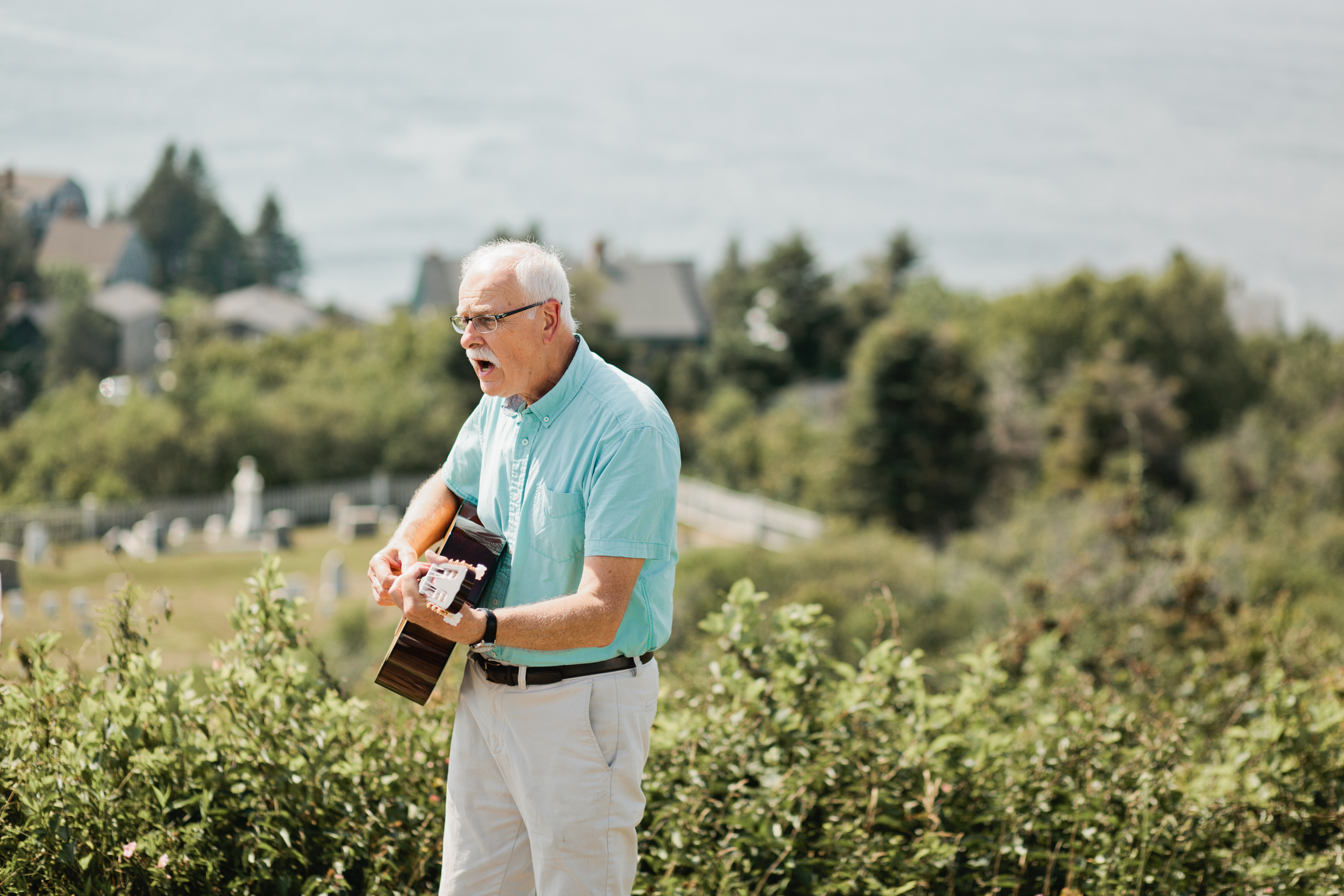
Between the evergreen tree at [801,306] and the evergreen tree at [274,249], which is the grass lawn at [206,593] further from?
the evergreen tree at [274,249]

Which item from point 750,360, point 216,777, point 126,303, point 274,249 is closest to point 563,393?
point 216,777

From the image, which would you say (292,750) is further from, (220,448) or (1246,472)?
(1246,472)

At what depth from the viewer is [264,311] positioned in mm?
50312

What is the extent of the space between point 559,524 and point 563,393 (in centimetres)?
26

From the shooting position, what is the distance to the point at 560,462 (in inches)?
80.0

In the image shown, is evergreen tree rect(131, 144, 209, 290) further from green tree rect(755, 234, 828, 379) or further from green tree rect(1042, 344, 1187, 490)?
green tree rect(1042, 344, 1187, 490)

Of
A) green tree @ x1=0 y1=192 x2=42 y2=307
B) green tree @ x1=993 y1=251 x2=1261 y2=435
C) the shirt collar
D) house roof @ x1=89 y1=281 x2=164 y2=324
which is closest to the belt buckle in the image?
the shirt collar

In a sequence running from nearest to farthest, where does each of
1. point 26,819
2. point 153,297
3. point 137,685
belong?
point 26,819 < point 137,685 < point 153,297

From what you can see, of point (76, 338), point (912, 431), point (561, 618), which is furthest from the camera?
point (76, 338)

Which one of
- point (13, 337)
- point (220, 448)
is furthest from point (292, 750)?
point (13, 337)

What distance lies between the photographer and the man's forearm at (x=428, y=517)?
2.26 m

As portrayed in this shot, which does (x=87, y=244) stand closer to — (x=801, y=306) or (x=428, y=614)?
(x=801, y=306)

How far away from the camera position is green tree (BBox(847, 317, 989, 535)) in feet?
77.9

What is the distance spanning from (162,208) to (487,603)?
217 feet
